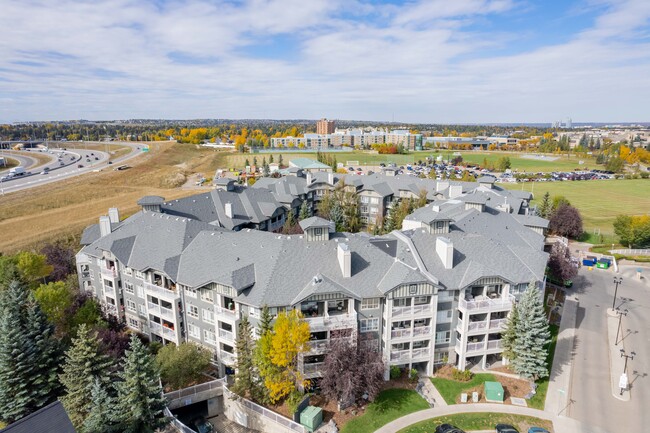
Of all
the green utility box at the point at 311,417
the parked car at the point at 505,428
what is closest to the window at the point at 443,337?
the parked car at the point at 505,428

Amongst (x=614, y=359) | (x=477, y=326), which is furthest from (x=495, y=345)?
(x=614, y=359)

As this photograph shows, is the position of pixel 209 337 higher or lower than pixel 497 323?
lower

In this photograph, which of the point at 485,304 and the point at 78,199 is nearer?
the point at 485,304

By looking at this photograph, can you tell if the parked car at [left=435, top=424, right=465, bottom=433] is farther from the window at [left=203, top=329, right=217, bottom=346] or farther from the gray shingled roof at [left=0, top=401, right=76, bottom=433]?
the gray shingled roof at [left=0, top=401, right=76, bottom=433]

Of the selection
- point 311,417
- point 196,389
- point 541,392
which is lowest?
point 541,392

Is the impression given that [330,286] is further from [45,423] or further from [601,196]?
[601,196]

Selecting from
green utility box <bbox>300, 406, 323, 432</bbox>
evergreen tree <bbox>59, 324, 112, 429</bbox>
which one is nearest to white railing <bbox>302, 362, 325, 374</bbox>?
green utility box <bbox>300, 406, 323, 432</bbox>

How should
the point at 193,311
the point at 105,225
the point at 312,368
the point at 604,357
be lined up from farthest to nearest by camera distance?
the point at 105,225, the point at 604,357, the point at 193,311, the point at 312,368

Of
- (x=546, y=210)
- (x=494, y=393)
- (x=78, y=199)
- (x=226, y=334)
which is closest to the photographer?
(x=494, y=393)
